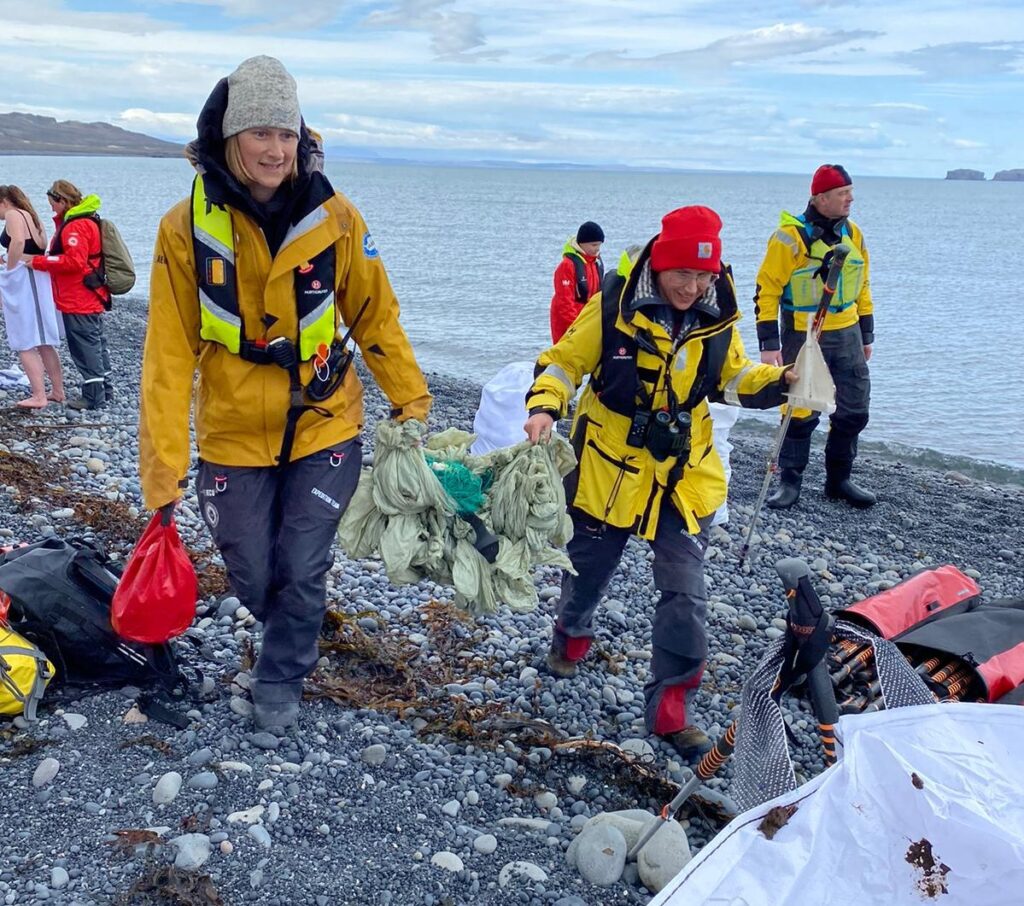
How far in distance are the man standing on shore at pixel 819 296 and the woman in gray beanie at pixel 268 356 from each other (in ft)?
13.6

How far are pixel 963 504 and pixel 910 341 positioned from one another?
14.1 metres

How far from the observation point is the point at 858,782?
7.87 ft

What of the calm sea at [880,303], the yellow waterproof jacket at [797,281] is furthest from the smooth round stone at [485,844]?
the calm sea at [880,303]

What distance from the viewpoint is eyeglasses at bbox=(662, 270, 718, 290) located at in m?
3.93

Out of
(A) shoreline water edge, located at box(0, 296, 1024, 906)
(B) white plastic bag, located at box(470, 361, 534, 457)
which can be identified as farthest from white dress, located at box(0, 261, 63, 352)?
(B) white plastic bag, located at box(470, 361, 534, 457)

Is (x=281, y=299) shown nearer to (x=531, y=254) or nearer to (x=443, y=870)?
(x=443, y=870)

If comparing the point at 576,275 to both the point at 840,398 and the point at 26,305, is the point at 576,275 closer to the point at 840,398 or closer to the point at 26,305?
the point at 840,398

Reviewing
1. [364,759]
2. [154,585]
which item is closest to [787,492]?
[364,759]

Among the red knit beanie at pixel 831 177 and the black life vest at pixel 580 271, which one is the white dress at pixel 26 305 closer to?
the black life vest at pixel 580 271

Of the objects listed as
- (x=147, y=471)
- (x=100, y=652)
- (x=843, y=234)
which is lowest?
(x=100, y=652)

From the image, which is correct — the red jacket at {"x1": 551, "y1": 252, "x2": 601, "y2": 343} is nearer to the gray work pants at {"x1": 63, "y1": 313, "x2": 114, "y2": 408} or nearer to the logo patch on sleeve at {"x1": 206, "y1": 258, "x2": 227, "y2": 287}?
the gray work pants at {"x1": 63, "y1": 313, "x2": 114, "y2": 408}

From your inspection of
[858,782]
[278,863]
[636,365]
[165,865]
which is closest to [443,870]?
[278,863]

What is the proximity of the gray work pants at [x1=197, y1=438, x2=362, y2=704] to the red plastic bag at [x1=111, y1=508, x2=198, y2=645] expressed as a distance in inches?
6.9

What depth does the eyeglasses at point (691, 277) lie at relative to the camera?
155 inches
